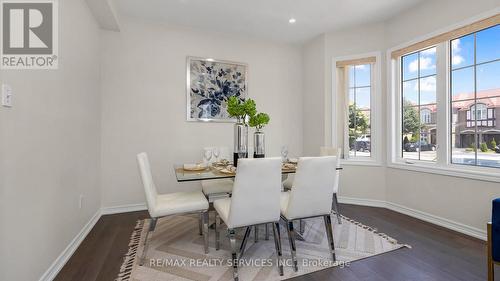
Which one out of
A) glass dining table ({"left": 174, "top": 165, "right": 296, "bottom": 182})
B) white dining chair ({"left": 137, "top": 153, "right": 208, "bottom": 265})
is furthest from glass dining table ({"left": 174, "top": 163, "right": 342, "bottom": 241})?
white dining chair ({"left": 137, "top": 153, "right": 208, "bottom": 265})

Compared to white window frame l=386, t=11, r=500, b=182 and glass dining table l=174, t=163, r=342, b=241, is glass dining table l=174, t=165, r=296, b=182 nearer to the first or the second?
glass dining table l=174, t=163, r=342, b=241

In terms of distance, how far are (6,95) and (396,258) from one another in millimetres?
3015

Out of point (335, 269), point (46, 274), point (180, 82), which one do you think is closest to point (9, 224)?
point (46, 274)

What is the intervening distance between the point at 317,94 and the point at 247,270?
3.02 metres

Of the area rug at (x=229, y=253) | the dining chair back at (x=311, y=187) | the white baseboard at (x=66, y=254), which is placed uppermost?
the dining chair back at (x=311, y=187)

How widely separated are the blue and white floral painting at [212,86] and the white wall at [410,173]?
4.28ft

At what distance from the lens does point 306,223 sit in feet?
9.40

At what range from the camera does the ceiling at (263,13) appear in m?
2.96

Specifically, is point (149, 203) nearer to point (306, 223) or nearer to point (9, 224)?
point (9, 224)

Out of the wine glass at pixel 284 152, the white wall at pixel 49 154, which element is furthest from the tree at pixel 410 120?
the white wall at pixel 49 154

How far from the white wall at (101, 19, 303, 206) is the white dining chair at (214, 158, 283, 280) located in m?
1.98

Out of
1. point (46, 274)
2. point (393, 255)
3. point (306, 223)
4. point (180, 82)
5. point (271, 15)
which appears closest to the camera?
point (46, 274)

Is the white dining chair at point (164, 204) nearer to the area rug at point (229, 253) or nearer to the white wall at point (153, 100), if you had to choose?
the area rug at point (229, 253)

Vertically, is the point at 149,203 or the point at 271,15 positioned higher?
the point at 271,15
